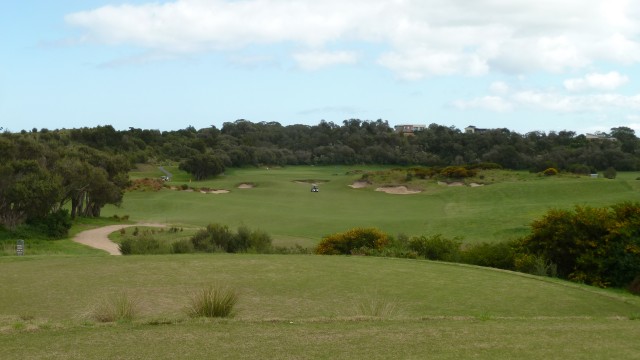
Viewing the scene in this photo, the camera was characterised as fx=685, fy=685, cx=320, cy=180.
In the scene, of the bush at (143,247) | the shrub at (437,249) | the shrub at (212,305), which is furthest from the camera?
the bush at (143,247)

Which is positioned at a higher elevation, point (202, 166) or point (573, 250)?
point (202, 166)

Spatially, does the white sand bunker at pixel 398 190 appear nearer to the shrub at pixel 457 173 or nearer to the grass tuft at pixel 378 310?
the shrub at pixel 457 173

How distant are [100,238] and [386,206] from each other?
27.1 meters

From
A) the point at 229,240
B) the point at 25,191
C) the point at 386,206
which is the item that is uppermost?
the point at 25,191

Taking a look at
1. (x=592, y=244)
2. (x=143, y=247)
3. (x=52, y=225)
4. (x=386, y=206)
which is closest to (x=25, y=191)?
(x=52, y=225)

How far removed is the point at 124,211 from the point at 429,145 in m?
82.8

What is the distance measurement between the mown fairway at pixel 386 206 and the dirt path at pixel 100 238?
531 centimetres

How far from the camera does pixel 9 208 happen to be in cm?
4175

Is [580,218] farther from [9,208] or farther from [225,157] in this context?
[225,157]

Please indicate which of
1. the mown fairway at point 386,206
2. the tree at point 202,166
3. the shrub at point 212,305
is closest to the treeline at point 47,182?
the mown fairway at point 386,206

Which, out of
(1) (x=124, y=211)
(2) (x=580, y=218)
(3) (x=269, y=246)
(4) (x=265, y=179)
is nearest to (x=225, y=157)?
(4) (x=265, y=179)

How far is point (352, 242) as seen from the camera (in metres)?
27.5

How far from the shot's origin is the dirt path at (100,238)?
35906 mm

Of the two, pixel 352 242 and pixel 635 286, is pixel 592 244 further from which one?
pixel 352 242
